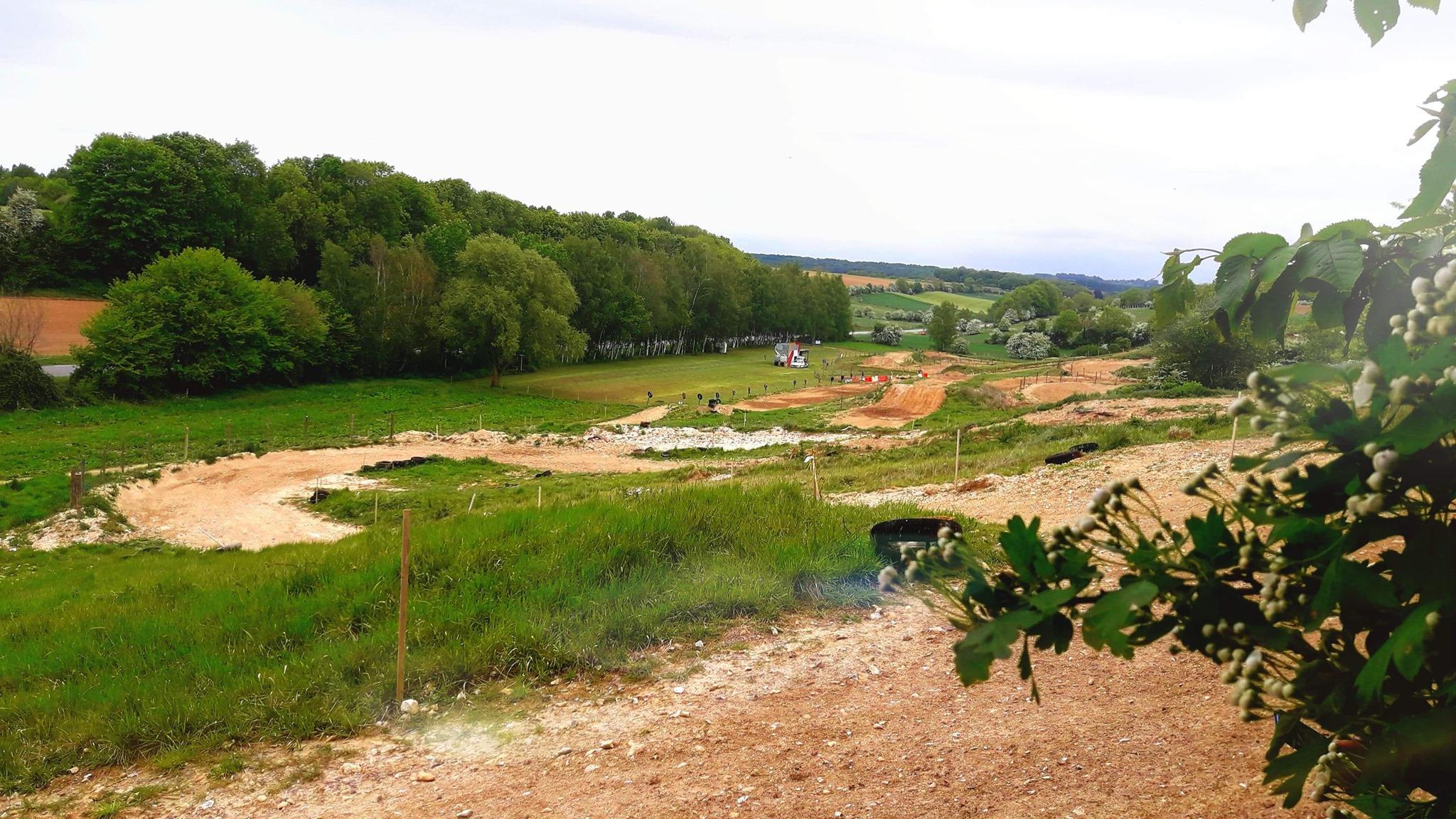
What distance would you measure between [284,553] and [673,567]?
811cm

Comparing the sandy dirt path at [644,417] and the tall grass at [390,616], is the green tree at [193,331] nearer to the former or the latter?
the sandy dirt path at [644,417]

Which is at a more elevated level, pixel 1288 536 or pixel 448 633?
pixel 1288 536

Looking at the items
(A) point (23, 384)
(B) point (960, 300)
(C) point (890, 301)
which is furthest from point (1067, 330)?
(A) point (23, 384)

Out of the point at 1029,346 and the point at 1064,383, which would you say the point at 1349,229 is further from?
the point at 1029,346

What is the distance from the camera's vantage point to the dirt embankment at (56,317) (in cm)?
5328

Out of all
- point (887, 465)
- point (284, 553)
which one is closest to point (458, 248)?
point (887, 465)

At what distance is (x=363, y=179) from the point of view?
76.6m

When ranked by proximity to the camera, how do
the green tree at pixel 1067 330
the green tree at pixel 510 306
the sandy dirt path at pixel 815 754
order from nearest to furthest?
the sandy dirt path at pixel 815 754
the green tree at pixel 510 306
the green tree at pixel 1067 330

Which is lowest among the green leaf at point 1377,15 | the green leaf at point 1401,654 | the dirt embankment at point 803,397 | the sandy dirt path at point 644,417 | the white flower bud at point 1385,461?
the sandy dirt path at point 644,417

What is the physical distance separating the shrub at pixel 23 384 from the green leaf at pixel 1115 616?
5104 cm

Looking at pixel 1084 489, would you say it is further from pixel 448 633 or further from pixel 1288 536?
pixel 1288 536

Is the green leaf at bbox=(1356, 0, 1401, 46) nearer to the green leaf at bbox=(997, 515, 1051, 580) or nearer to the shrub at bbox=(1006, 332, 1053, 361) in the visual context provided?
the green leaf at bbox=(997, 515, 1051, 580)

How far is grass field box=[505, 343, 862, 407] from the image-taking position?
6044 cm

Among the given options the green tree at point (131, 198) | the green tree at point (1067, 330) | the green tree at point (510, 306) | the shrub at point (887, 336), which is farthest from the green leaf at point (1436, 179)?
the shrub at point (887, 336)
